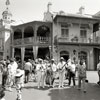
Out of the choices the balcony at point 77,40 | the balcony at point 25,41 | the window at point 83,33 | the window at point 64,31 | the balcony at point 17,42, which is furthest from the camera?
the balcony at point 17,42

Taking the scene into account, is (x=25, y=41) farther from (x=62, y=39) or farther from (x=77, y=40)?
(x=77, y=40)

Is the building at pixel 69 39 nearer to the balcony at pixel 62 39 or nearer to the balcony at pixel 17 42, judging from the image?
the balcony at pixel 62 39

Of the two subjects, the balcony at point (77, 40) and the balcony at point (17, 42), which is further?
the balcony at point (17, 42)

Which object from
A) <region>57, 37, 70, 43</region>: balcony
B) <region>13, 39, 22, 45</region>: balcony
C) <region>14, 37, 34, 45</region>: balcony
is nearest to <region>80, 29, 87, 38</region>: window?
<region>57, 37, 70, 43</region>: balcony

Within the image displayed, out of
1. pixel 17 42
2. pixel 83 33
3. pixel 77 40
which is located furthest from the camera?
pixel 17 42

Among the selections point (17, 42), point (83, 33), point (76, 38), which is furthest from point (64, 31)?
point (17, 42)

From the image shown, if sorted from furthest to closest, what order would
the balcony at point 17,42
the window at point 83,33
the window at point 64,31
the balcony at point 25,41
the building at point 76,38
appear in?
the balcony at point 17,42 < the window at point 83,33 < the balcony at point 25,41 < the window at point 64,31 < the building at point 76,38

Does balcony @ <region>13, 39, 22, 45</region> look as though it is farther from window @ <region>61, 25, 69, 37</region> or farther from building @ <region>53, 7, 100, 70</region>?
window @ <region>61, 25, 69, 37</region>

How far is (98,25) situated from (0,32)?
18.1 metres

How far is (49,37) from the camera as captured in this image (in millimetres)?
25891

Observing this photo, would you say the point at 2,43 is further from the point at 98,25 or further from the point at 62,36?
the point at 98,25

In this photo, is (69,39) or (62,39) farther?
(69,39)

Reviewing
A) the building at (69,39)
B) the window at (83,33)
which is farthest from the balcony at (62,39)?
the window at (83,33)

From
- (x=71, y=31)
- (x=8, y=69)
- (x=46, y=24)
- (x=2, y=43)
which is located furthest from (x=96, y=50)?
(x=8, y=69)
